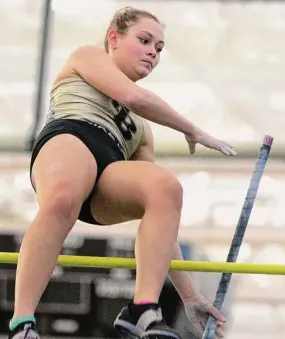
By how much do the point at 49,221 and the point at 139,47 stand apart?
1.06ft

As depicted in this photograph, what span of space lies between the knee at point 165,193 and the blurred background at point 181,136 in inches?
66.9

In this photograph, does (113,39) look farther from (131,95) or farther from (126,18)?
(131,95)

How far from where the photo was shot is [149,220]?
1.21 m

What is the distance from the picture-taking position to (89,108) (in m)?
1.35

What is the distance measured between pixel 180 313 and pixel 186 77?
0.81 metres

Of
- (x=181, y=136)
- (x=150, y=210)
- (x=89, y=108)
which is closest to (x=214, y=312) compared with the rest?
(x=150, y=210)

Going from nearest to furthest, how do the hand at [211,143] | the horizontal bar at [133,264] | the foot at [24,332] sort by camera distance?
the foot at [24,332]
the hand at [211,143]
the horizontal bar at [133,264]

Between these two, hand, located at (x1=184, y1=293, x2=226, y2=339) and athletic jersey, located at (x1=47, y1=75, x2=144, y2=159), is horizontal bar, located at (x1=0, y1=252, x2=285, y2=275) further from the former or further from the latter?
athletic jersey, located at (x1=47, y1=75, x2=144, y2=159)

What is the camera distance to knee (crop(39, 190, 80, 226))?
1189 millimetres

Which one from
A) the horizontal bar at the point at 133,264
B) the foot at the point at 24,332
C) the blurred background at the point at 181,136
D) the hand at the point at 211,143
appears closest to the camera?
the foot at the point at 24,332

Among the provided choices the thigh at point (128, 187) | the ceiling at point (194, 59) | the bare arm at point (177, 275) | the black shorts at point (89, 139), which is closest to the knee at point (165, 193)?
the thigh at point (128, 187)

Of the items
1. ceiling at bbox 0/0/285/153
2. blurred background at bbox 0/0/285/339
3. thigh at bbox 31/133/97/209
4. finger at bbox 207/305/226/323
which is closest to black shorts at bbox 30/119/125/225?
thigh at bbox 31/133/97/209

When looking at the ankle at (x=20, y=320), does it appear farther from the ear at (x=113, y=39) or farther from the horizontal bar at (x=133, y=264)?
→ the ear at (x=113, y=39)

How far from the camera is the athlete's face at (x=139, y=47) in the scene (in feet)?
4.52
